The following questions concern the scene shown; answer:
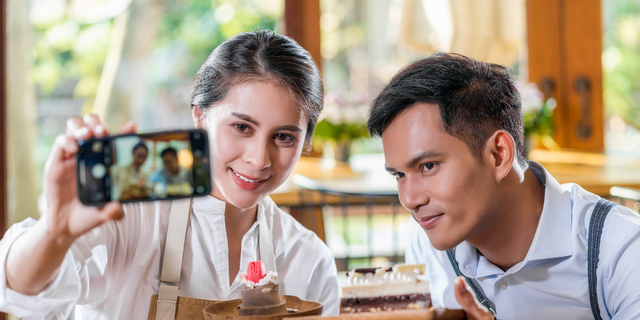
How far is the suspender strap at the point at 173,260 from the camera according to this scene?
1292mm

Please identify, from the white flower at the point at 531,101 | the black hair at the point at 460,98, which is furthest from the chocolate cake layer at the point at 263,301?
the white flower at the point at 531,101

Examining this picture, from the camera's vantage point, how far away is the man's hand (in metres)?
0.87

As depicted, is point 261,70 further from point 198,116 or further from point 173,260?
Result: point 173,260

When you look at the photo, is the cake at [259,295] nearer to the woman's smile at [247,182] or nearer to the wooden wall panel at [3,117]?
the woman's smile at [247,182]

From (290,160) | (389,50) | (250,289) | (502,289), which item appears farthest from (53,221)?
(389,50)

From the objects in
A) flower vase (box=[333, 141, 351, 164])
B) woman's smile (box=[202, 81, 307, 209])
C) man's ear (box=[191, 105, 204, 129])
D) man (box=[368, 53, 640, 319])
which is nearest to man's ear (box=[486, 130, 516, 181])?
man (box=[368, 53, 640, 319])

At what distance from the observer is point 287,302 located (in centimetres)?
112

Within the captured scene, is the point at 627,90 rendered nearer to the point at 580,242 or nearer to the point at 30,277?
Result: the point at 580,242

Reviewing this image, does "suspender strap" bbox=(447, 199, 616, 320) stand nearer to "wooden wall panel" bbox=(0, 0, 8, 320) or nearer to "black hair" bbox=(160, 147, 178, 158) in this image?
"black hair" bbox=(160, 147, 178, 158)

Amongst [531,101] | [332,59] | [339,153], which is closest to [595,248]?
[531,101]

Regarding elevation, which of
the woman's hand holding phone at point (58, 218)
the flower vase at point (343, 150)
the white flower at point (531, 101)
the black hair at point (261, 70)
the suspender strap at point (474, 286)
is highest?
the white flower at point (531, 101)

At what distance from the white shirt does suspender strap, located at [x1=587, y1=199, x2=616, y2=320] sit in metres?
0.63

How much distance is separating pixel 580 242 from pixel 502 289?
0.22 meters

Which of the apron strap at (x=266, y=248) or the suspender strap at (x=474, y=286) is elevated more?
the apron strap at (x=266, y=248)
